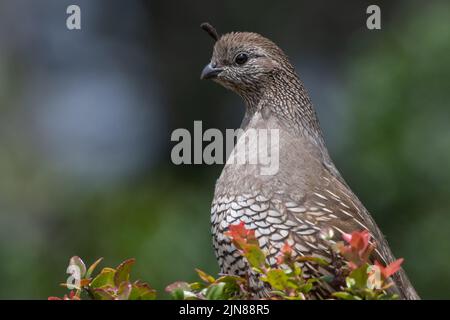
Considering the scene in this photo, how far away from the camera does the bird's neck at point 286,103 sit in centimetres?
471

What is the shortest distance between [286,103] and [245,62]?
36 centimetres

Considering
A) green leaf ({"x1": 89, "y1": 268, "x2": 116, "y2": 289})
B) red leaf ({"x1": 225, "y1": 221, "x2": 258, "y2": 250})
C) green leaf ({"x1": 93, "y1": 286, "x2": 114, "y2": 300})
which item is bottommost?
green leaf ({"x1": 93, "y1": 286, "x2": 114, "y2": 300})

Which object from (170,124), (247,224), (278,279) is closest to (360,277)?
(278,279)

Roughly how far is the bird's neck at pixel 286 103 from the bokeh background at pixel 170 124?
1.54 meters

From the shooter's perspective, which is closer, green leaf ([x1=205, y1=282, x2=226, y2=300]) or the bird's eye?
green leaf ([x1=205, y1=282, x2=226, y2=300])

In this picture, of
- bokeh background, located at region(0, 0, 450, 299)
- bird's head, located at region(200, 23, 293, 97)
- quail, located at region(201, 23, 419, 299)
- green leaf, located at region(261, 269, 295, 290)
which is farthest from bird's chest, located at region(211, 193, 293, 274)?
bokeh background, located at region(0, 0, 450, 299)

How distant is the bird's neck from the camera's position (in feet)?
15.5

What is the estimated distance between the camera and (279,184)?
4156 mm

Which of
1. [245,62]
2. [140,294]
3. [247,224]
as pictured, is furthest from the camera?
[245,62]

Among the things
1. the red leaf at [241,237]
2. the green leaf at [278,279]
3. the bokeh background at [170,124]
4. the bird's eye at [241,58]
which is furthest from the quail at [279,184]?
the bokeh background at [170,124]

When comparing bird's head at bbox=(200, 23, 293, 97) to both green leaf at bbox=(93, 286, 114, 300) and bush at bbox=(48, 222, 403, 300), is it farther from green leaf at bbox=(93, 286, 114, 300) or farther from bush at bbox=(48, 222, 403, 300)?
green leaf at bbox=(93, 286, 114, 300)

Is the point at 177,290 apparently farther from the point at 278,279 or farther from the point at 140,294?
the point at 278,279

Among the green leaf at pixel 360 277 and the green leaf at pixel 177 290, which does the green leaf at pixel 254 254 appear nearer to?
the green leaf at pixel 177 290

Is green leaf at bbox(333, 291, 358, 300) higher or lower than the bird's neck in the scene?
lower
